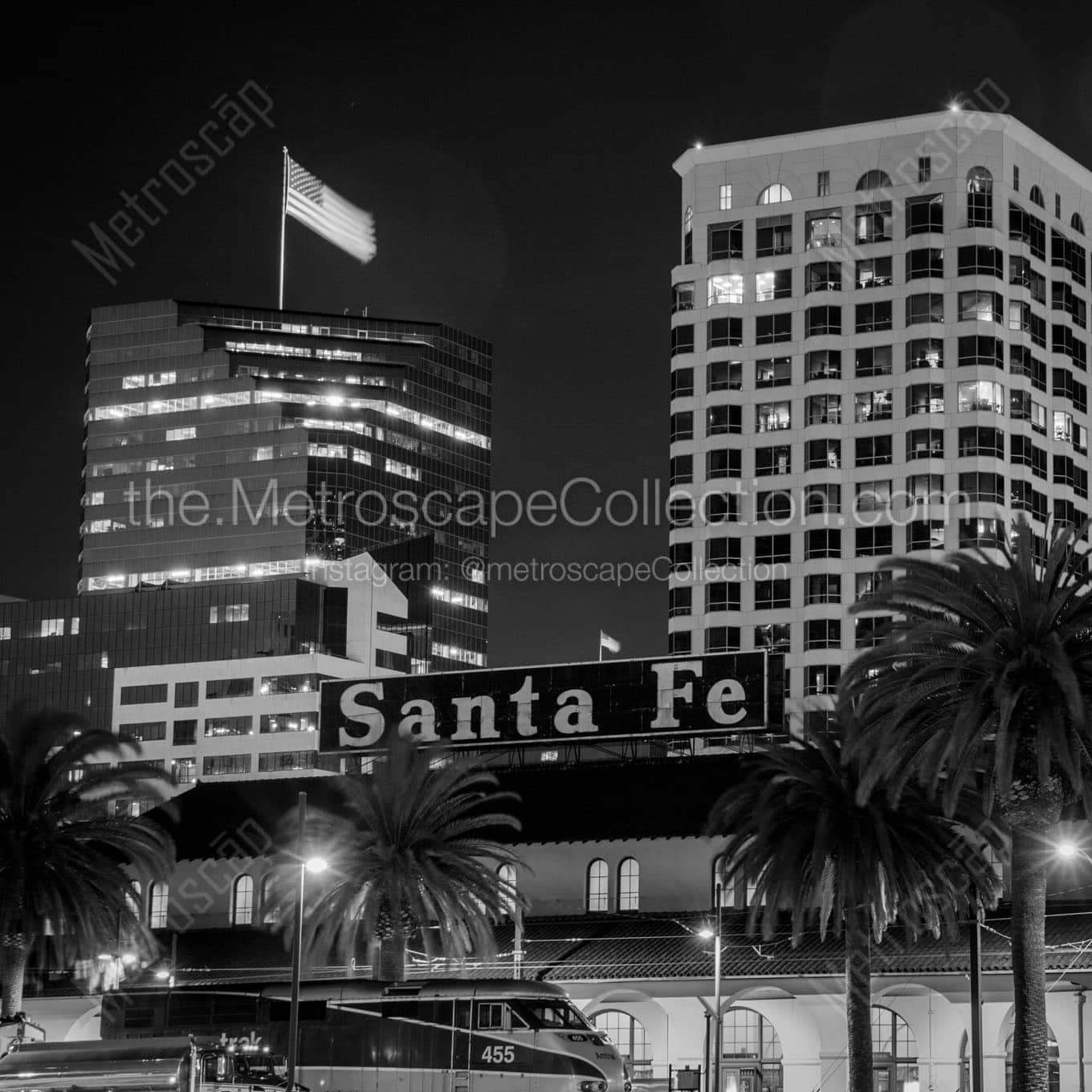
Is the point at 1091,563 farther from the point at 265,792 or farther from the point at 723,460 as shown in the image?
the point at 265,792

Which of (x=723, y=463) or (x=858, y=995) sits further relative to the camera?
(x=723, y=463)

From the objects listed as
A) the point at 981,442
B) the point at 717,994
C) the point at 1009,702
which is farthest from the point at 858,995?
the point at 981,442

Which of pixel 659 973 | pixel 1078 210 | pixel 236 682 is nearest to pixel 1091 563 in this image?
pixel 1078 210

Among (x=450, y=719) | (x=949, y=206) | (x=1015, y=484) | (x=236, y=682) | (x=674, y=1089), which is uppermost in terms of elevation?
(x=949, y=206)

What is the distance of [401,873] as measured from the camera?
72750 mm

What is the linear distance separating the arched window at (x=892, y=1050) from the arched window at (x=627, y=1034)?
890 centimetres

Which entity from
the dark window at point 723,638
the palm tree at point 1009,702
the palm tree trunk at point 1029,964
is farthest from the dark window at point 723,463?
the palm tree trunk at point 1029,964

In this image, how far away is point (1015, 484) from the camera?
5527 inches

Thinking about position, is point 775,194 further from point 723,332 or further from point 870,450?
point 870,450

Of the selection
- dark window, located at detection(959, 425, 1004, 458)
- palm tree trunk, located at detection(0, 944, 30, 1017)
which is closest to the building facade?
palm tree trunk, located at detection(0, 944, 30, 1017)

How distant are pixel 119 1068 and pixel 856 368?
98.2m

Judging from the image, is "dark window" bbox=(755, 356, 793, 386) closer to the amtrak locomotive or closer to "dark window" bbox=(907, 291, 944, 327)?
"dark window" bbox=(907, 291, 944, 327)

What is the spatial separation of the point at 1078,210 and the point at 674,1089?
102 meters

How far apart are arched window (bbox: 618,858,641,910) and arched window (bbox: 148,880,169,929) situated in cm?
2253
